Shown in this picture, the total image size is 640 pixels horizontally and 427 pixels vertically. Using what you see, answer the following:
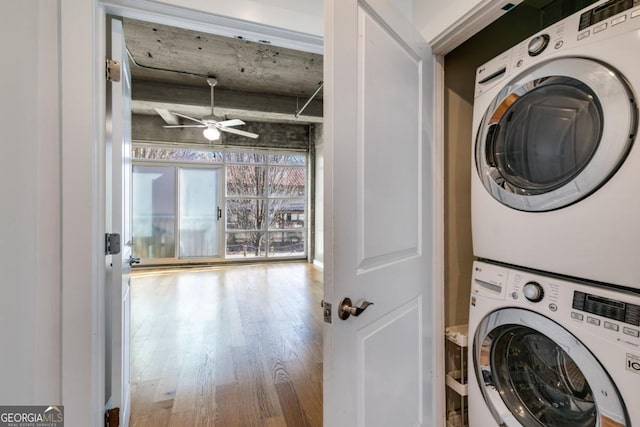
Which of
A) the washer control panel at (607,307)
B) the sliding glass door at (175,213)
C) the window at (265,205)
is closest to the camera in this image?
the washer control panel at (607,307)

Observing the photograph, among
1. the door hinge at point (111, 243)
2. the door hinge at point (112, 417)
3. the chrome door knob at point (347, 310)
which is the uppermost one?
the door hinge at point (111, 243)

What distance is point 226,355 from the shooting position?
2.34m

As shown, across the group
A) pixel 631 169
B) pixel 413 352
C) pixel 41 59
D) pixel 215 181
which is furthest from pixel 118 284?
pixel 215 181

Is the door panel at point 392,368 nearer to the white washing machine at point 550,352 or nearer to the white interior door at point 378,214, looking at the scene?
the white interior door at point 378,214

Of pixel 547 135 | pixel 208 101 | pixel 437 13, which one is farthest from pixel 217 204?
pixel 547 135

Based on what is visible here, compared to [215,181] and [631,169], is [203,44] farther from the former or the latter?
[631,169]


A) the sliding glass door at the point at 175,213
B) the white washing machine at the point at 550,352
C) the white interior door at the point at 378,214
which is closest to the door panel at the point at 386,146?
the white interior door at the point at 378,214

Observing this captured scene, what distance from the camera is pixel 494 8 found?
1.11m

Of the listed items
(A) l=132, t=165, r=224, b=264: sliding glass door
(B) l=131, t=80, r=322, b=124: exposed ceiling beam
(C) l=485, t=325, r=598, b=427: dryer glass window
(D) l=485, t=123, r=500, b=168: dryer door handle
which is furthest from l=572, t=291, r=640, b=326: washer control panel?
(A) l=132, t=165, r=224, b=264: sliding glass door

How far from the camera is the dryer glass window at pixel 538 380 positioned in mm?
935

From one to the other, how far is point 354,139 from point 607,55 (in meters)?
0.76

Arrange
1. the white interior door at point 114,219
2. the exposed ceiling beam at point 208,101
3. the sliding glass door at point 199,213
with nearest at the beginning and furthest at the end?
1. the white interior door at point 114,219
2. the exposed ceiling beam at point 208,101
3. the sliding glass door at point 199,213

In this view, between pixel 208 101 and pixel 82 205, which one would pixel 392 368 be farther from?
pixel 208 101

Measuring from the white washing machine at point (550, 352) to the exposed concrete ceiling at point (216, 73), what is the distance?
10.9 ft
